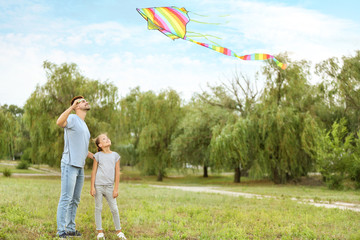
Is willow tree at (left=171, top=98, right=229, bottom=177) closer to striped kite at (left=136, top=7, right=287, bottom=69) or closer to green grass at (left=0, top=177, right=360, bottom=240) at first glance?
green grass at (left=0, top=177, right=360, bottom=240)

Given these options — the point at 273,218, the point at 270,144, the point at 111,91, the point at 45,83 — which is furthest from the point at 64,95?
the point at 273,218

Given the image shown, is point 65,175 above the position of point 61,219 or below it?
above

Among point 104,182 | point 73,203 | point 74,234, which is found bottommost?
point 74,234

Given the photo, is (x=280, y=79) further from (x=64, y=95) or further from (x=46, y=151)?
(x=46, y=151)

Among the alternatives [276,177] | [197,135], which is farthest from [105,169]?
[197,135]

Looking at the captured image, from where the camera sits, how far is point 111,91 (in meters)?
25.0

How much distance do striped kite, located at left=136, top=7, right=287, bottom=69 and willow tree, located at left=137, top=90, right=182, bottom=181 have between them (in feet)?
73.8

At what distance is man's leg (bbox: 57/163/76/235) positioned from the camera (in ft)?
16.3

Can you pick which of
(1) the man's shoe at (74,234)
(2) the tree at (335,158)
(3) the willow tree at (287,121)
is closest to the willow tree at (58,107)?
(3) the willow tree at (287,121)

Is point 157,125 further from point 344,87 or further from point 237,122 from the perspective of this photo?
point 344,87

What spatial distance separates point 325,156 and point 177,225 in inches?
547

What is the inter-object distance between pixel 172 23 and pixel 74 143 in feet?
7.17

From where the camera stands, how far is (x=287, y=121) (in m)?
20.8

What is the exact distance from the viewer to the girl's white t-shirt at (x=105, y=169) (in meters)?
5.10
